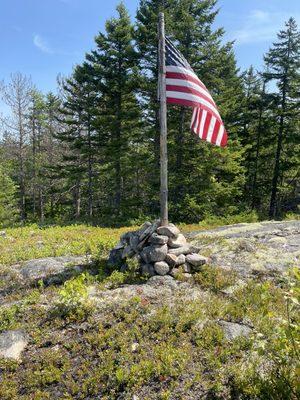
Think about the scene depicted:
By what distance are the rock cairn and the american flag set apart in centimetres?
229

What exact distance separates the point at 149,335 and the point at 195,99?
15.1 ft

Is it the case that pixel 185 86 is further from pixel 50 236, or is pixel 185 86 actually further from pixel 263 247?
pixel 50 236

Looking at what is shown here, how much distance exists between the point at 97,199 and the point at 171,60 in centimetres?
3218

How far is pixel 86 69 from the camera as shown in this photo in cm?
2367

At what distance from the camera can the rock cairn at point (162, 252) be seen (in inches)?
294

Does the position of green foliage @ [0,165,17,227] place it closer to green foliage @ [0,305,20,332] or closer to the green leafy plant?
green foliage @ [0,305,20,332]

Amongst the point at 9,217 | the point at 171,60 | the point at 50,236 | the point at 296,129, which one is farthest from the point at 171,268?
the point at 9,217

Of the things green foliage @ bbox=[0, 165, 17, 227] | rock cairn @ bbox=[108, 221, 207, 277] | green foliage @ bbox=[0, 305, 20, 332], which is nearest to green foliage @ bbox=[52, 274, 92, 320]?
green foliage @ bbox=[0, 305, 20, 332]

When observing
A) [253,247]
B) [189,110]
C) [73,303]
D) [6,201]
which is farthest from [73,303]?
[6,201]

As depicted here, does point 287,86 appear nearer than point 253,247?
No

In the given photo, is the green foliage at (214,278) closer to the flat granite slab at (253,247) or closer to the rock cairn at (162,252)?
the rock cairn at (162,252)

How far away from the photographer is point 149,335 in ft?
17.5

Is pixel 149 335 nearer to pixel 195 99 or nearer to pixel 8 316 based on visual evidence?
pixel 8 316

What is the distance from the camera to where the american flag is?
7.02 metres
